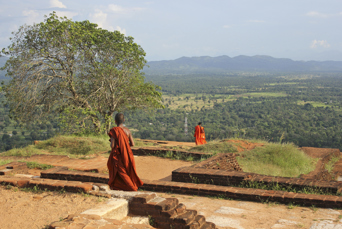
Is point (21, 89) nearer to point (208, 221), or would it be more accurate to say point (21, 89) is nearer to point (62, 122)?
point (62, 122)

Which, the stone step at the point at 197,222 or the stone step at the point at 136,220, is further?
the stone step at the point at 136,220

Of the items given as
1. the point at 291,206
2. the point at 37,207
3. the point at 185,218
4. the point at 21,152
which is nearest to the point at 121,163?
the point at 37,207

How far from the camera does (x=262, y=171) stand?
7746mm

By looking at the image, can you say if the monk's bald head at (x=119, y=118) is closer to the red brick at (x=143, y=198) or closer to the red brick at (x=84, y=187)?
the red brick at (x=84, y=187)

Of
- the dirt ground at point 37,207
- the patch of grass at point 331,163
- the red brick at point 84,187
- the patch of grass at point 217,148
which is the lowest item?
the patch of grass at point 331,163

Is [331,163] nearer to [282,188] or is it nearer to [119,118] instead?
[282,188]

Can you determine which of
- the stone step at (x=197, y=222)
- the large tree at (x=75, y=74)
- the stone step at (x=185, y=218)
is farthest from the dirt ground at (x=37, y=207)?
the large tree at (x=75, y=74)

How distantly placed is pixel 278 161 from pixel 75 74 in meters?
9.18

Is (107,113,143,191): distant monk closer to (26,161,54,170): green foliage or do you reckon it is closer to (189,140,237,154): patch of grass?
(26,161,54,170): green foliage

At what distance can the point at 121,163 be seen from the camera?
495cm

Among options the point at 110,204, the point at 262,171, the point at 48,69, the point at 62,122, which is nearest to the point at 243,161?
the point at 262,171

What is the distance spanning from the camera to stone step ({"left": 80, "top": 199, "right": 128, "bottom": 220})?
401 cm

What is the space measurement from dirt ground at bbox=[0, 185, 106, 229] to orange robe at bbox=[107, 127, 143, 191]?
42 centimetres

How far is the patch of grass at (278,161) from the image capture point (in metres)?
8.15
